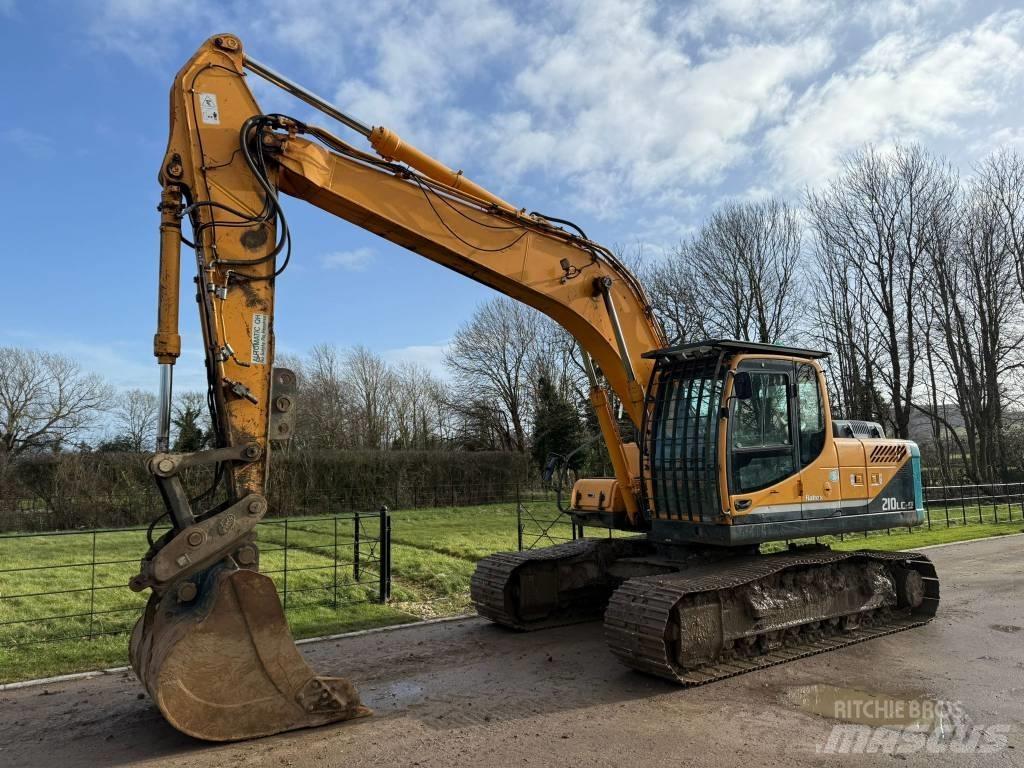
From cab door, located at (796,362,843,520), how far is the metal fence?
5.38 metres

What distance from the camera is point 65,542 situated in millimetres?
16547

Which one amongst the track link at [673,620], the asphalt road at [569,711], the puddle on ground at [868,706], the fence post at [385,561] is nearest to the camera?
the asphalt road at [569,711]

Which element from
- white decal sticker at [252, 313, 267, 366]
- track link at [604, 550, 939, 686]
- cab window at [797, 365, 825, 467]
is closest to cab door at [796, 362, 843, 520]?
cab window at [797, 365, 825, 467]

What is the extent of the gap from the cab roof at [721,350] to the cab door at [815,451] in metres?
0.17

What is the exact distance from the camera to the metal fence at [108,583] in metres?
8.43

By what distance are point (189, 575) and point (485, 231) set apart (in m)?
3.78

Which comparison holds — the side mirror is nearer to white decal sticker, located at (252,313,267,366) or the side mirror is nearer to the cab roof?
the cab roof

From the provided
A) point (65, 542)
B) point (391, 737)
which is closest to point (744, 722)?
point (391, 737)

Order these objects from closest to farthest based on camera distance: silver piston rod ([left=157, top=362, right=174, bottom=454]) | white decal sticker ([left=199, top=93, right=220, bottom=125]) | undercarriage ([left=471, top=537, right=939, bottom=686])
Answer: silver piston rod ([left=157, top=362, right=174, bottom=454]) → white decal sticker ([left=199, top=93, right=220, bottom=125]) → undercarriage ([left=471, top=537, right=939, bottom=686])

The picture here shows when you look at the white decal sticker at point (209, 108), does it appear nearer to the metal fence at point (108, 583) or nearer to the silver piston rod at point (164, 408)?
the silver piston rod at point (164, 408)

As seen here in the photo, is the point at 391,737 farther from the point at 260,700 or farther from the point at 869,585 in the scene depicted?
the point at 869,585

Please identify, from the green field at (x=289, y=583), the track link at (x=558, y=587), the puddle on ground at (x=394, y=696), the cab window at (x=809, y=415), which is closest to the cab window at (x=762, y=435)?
the cab window at (x=809, y=415)

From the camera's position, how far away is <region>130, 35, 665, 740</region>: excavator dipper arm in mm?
4613

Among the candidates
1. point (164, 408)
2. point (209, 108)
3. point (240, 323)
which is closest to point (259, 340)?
point (240, 323)
